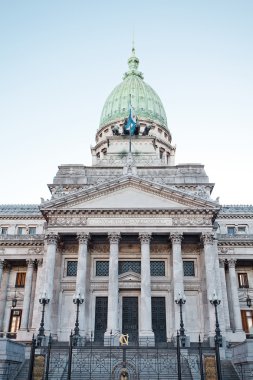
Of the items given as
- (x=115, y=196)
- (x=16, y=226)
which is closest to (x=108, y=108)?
(x=16, y=226)

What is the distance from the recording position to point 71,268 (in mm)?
41656

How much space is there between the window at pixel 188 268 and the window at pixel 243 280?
7.97m

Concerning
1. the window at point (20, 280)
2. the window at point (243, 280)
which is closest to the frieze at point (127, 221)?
the window at point (20, 280)

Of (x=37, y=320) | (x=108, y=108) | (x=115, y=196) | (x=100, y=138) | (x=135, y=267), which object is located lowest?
(x=37, y=320)

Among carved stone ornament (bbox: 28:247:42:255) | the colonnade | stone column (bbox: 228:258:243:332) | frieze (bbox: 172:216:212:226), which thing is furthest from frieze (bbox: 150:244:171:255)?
carved stone ornament (bbox: 28:247:42:255)

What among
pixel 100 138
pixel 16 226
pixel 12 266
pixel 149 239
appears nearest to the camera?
pixel 149 239

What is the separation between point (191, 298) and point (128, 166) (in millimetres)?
14737

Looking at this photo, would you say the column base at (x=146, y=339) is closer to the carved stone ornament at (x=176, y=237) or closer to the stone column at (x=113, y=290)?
the stone column at (x=113, y=290)

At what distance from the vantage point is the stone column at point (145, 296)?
35.4m

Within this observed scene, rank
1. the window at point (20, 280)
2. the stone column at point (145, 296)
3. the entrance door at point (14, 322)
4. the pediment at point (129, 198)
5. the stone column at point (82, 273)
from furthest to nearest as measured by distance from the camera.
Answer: the window at point (20, 280) → the entrance door at point (14, 322) → the pediment at point (129, 198) → the stone column at point (82, 273) → the stone column at point (145, 296)

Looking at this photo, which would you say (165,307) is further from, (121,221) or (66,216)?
(66,216)

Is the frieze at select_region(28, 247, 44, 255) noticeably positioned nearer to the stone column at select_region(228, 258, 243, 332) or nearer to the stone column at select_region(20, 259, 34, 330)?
the stone column at select_region(20, 259, 34, 330)

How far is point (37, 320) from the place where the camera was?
36906mm

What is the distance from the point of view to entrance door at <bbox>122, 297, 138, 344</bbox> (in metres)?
38.8
